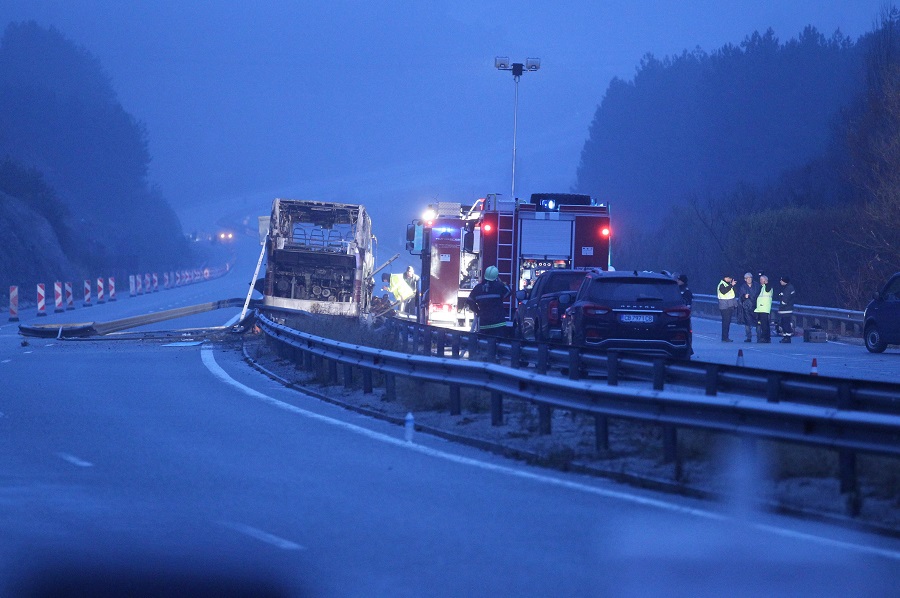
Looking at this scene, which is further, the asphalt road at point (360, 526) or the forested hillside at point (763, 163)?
the forested hillside at point (763, 163)

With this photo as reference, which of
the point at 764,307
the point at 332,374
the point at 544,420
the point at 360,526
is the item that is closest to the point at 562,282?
the point at 332,374

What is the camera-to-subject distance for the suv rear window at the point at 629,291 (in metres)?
18.2

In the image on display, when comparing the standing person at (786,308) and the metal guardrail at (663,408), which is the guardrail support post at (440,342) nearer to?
the metal guardrail at (663,408)

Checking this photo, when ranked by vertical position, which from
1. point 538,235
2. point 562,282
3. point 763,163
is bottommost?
point 562,282

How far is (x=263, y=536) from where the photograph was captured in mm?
7773

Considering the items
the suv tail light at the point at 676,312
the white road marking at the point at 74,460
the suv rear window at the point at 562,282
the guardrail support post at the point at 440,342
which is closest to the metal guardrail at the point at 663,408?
the suv tail light at the point at 676,312

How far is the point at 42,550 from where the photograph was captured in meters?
7.27

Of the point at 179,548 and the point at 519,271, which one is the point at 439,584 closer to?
the point at 179,548

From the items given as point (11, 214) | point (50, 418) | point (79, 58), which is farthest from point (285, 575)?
point (79, 58)

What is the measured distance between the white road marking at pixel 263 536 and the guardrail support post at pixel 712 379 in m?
4.70

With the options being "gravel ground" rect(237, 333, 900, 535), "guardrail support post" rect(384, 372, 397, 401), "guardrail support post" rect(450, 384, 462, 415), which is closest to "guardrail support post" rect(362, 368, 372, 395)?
"guardrail support post" rect(384, 372, 397, 401)

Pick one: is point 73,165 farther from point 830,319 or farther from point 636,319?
point 636,319

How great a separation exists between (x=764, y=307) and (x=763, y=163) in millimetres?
54892

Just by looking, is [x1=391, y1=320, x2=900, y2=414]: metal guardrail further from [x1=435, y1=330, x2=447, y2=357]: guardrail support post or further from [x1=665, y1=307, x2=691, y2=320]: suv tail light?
[x1=435, y1=330, x2=447, y2=357]: guardrail support post
